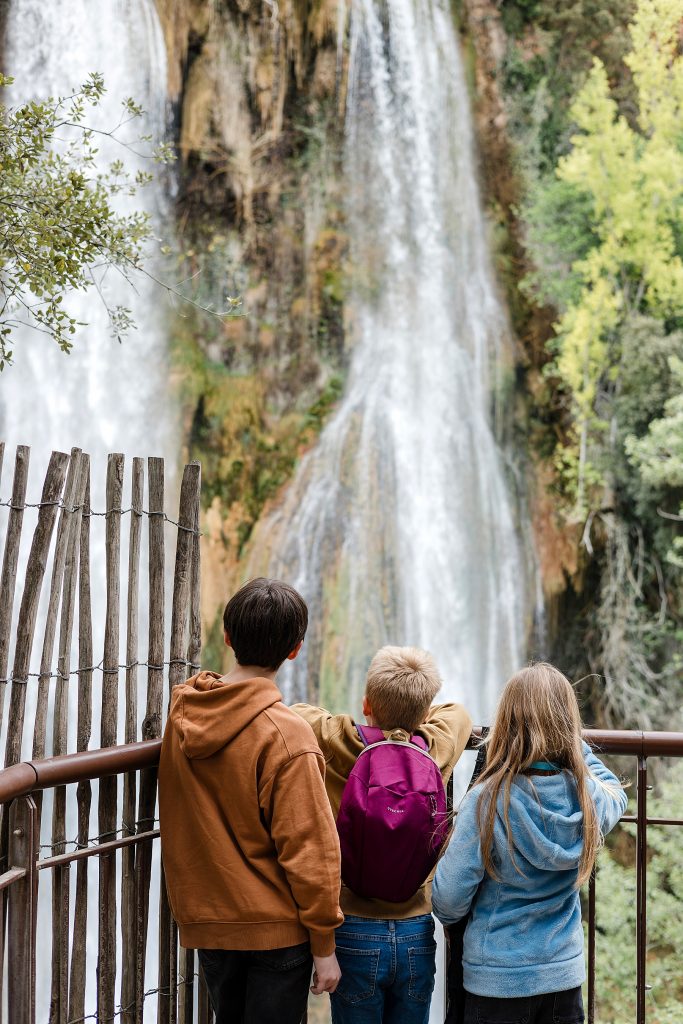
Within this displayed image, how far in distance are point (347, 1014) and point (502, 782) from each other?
0.66 meters

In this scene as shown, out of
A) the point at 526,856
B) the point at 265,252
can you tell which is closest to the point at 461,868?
the point at 526,856

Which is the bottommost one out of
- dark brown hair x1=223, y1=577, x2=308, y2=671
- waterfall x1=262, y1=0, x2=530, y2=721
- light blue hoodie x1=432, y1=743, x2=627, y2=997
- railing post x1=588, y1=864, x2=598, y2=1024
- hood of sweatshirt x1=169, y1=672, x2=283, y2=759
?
railing post x1=588, y1=864, x2=598, y2=1024

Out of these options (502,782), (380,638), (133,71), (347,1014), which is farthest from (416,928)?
(133,71)

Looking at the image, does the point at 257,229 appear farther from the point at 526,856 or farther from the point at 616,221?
the point at 526,856

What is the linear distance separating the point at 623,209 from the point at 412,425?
3.08 metres

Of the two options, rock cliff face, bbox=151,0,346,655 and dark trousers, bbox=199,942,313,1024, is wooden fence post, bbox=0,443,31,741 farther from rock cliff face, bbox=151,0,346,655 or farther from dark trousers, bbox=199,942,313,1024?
rock cliff face, bbox=151,0,346,655

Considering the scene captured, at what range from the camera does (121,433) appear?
9.91 metres

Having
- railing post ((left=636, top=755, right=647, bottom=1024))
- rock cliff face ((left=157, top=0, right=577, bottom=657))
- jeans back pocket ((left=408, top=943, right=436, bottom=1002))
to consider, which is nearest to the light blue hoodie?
jeans back pocket ((left=408, top=943, right=436, bottom=1002))

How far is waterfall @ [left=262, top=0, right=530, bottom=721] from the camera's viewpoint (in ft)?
32.4

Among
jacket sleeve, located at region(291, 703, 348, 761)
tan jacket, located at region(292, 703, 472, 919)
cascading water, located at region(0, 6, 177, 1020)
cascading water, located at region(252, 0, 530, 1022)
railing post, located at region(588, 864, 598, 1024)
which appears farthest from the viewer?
cascading water, located at region(252, 0, 530, 1022)

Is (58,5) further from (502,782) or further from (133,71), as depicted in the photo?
(502,782)

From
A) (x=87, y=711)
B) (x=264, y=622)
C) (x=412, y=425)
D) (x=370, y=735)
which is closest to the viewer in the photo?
(x=264, y=622)

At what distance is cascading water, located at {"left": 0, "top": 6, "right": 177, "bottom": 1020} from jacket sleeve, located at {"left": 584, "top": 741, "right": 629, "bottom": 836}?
7.95 metres

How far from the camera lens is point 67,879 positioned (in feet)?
7.36
